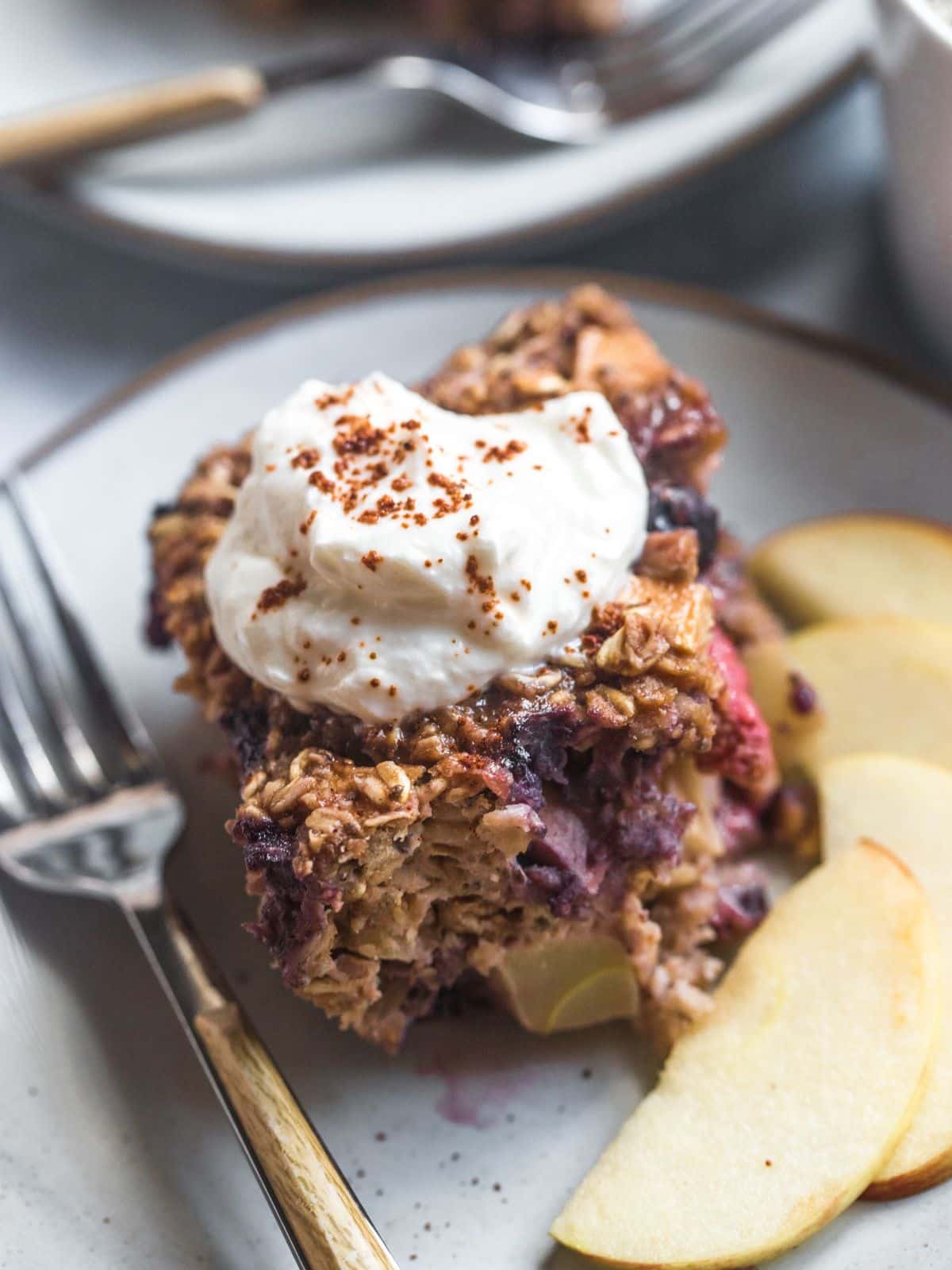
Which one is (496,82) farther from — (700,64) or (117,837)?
(117,837)

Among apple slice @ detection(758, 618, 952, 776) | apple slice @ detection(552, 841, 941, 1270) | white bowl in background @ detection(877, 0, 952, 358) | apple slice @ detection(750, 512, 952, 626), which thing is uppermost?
white bowl in background @ detection(877, 0, 952, 358)

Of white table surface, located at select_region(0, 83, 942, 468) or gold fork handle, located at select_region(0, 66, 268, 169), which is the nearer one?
gold fork handle, located at select_region(0, 66, 268, 169)

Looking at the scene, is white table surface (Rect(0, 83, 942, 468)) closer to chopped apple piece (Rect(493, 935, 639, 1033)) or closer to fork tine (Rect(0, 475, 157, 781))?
fork tine (Rect(0, 475, 157, 781))

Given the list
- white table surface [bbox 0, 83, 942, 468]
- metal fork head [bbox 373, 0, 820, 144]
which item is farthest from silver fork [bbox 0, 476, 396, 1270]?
metal fork head [bbox 373, 0, 820, 144]

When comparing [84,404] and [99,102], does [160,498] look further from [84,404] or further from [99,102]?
[99,102]

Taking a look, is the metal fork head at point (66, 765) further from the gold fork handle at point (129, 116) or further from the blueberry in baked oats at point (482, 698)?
the gold fork handle at point (129, 116)

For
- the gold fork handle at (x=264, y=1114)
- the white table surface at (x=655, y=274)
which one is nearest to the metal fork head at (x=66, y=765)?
the gold fork handle at (x=264, y=1114)

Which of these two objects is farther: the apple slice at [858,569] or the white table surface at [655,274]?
the white table surface at [655,274]
